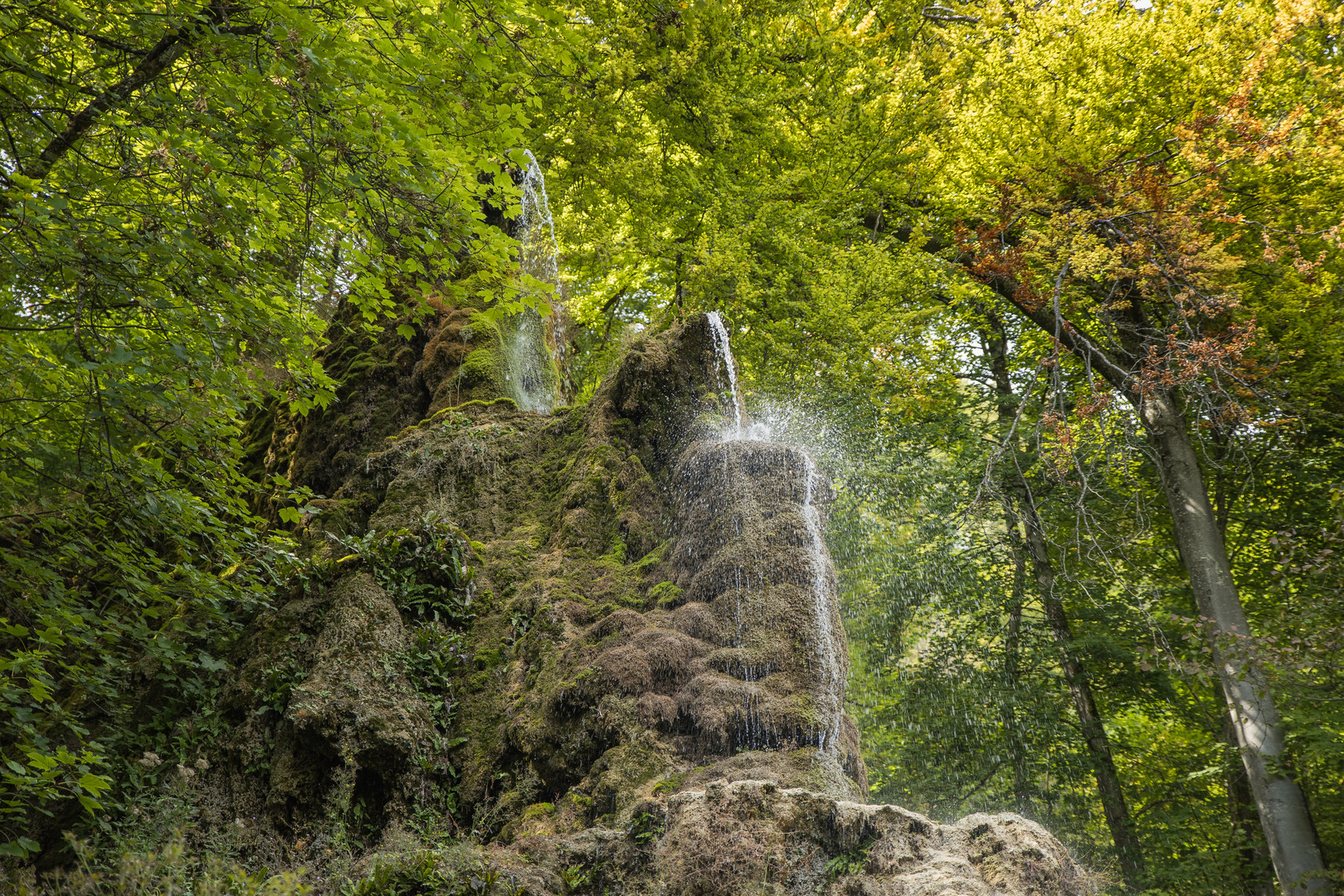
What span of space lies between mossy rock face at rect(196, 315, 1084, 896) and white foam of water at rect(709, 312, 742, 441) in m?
0.14

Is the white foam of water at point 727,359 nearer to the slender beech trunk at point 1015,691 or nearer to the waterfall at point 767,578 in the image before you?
the waterfall at point 767,578

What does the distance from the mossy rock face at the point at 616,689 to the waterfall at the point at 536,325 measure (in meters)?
2.35

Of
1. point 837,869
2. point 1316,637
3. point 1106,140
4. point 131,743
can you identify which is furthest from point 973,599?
point 131,743

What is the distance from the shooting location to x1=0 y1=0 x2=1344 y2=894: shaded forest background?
4.52m

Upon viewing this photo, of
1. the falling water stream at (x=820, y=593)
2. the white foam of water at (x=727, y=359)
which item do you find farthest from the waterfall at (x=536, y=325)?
the falling water stream at (x=820, y=593)

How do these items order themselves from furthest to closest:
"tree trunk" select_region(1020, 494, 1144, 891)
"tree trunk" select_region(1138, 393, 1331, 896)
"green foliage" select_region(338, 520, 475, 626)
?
"tree trunk" select_region(1020, 494, 1144, 891)
"tree trunk" select_region(1138, 393, 1331, 896)
"green foliage" select_region(338, 520, 475, 626)

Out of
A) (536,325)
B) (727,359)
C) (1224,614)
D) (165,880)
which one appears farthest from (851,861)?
(536,325)

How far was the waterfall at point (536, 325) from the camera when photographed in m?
10.3

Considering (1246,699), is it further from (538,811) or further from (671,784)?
(538,811)

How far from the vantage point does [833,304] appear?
9586 mm

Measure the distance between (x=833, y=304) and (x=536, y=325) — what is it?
4217mm

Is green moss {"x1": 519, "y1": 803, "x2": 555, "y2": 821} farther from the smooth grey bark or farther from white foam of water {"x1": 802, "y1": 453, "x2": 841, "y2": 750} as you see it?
the smooth grey bark

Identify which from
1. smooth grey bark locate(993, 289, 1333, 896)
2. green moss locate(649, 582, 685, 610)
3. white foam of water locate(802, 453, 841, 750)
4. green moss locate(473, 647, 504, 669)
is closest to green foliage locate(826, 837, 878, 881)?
white foam of water locate(802, 453, 841, 750)

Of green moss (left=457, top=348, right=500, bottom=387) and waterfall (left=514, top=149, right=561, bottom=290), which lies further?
waterfall (left=514, top=149, right=561, bottom=290)
